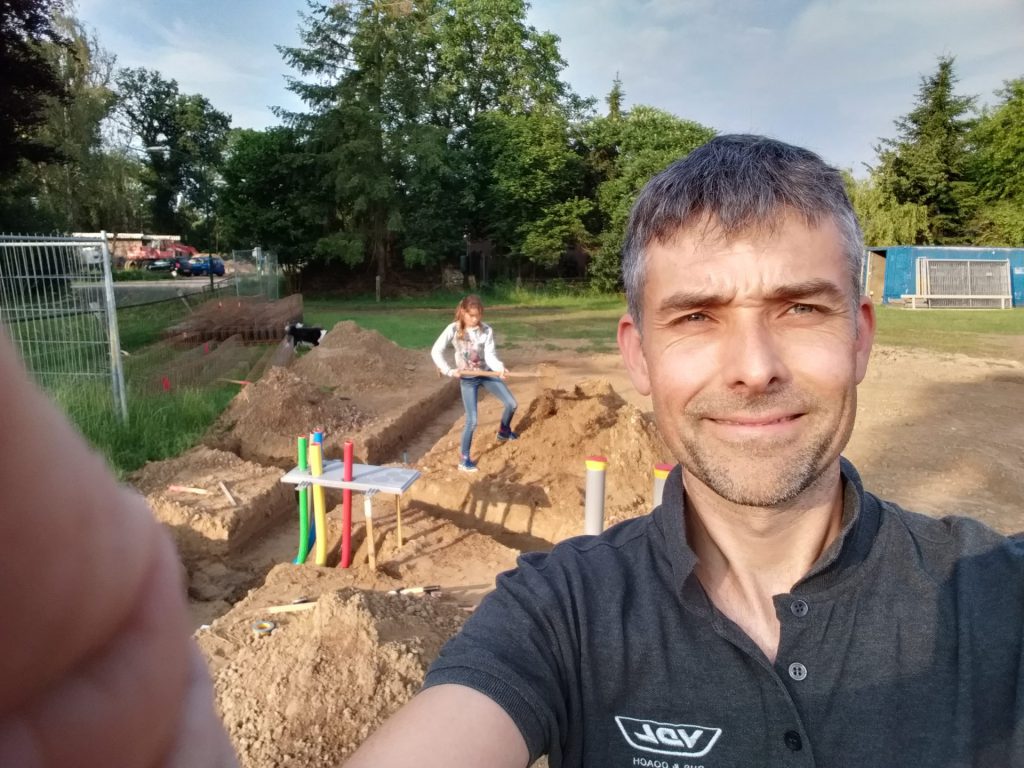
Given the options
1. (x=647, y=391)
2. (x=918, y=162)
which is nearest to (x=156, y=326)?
(x=647, y=391)

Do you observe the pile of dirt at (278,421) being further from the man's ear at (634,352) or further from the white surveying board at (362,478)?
the man's ear at (634,352)

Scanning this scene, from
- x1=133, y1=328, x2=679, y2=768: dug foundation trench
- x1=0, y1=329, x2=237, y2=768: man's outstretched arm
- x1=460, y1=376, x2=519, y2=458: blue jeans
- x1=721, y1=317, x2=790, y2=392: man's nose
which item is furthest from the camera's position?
x1=460, y1=376, x2=519, y2=458: blue jeans

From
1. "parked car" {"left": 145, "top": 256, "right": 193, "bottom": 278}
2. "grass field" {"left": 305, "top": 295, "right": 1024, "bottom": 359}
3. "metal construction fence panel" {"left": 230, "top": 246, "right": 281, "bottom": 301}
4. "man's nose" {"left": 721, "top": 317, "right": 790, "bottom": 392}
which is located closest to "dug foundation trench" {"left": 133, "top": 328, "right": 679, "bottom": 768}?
"man's nose" {"left": 721, "top": 317, "right": 790, "bottom": 392}

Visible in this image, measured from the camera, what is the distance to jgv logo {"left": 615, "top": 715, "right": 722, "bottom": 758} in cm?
146

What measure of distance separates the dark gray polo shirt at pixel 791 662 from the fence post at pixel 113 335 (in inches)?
324

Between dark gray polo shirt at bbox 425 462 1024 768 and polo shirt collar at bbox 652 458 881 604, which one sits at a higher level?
polo shirt collar at bbox 652 458 881 604

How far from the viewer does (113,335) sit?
8438mm

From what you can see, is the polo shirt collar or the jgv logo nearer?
the jgv logo

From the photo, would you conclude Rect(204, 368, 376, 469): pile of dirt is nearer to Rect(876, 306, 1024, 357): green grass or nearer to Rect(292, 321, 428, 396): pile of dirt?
Rect(292, 321, 428, 396): pile of dirt

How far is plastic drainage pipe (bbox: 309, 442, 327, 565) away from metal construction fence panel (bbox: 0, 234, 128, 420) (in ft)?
12.3

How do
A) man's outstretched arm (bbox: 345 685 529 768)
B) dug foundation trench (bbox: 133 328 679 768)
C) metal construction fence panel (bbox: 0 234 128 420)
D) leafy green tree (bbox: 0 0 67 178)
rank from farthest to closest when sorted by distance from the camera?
leafy green tree (bbox: 0 0 67 178) → metal construction fence panel (bbox: 0 234 128 420) → dug foundation trench (bbox: 133 328 679 768) → man's outstretched arm (bbox: 345 685 529 768)

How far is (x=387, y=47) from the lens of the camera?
30391 millimetres

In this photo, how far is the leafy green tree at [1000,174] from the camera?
36.7 metres

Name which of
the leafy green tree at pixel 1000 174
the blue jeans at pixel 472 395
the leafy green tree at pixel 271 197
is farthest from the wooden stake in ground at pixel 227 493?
the leafy green tree at pixel 1000 174
